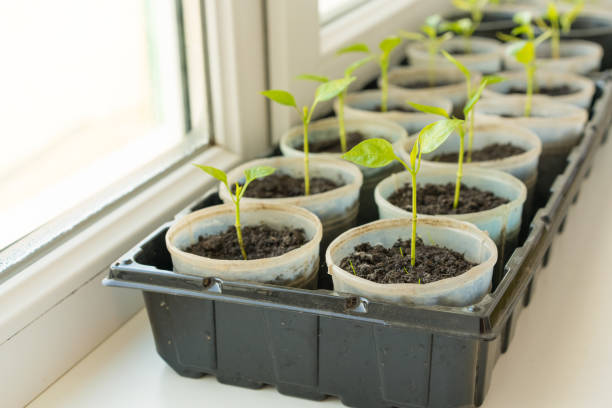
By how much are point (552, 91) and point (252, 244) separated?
840 millimetres

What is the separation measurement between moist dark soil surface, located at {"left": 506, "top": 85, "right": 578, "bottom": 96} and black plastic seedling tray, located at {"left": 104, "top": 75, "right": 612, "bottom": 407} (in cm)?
67

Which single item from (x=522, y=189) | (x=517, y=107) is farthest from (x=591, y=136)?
(x=522, y=189)

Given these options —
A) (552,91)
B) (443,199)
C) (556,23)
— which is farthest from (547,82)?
(443,199)

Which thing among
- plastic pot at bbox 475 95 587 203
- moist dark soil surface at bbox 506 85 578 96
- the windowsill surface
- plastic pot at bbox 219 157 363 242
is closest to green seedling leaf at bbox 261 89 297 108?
plastic pot at bbox 219 157 363 242

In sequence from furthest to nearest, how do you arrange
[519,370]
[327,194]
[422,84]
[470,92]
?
[422,84] → [470,92] → [327,194] → [519,370]

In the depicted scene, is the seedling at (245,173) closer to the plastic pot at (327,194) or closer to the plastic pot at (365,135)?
the plastic pot at (327,194)

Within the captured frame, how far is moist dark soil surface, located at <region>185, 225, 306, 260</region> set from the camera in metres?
0.87

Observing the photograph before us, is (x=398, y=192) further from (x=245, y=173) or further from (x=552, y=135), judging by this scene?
(x=552, y=135)

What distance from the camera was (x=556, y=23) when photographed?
178cm

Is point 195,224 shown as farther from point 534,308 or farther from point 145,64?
point 534,308

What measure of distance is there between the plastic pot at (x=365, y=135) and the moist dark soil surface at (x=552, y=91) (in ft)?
1.29

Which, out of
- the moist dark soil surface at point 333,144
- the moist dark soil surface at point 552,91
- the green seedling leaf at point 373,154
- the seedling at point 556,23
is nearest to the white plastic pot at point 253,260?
the green seedling leaf at point 373,154

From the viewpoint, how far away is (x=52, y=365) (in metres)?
0.84

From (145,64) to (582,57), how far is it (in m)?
0.96
